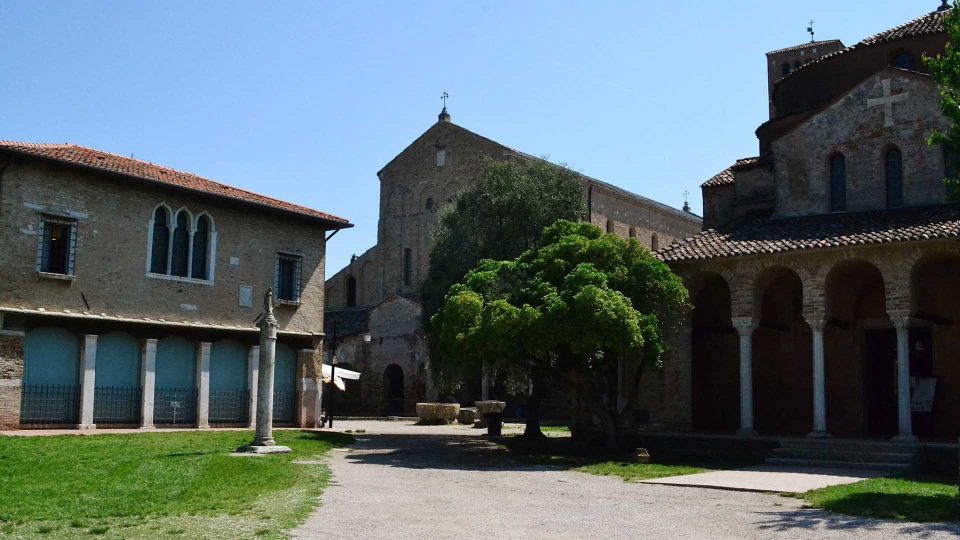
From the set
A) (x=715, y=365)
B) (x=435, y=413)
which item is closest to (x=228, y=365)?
(x=435, y=413)

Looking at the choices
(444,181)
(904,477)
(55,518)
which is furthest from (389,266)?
(55,518)

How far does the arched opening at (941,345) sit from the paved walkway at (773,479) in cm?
549

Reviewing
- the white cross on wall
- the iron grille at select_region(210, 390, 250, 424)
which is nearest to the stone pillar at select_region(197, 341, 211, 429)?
the iron grille at select_region(210, 390, 250, 424)

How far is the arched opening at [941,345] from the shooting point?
22.3m

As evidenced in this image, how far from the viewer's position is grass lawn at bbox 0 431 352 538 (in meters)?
9.75

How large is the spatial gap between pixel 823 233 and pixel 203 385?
17016 mm

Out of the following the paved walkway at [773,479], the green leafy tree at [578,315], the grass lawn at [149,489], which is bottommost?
the paved walkway at [773,479]

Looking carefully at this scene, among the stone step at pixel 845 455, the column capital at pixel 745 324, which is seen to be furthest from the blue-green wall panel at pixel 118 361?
the stone step at pixel 845 455

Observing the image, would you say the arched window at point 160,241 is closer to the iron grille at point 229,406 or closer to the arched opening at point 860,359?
the iron grille at point 229,406

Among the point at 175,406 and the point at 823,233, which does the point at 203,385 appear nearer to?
the point at 175,406

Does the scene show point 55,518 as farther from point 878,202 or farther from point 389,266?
point 389,266

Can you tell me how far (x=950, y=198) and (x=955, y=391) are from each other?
886 cm

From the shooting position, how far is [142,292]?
24891 millimetres

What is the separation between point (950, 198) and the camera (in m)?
15.4
